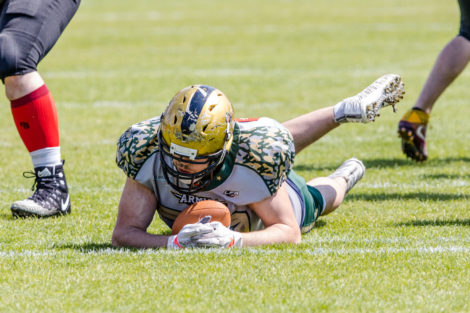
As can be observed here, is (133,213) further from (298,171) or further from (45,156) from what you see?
(298,171)

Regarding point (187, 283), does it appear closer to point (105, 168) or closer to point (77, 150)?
point (105, 168)

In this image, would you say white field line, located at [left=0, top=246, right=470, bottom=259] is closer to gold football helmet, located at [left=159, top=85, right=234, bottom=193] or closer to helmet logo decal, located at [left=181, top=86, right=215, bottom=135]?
gold football helmet, located at [left=159, top=85, right=234, bottom=193]

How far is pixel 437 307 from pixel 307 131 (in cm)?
195

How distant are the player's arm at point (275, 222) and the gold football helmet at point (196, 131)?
0.36m

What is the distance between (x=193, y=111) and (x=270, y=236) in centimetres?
74

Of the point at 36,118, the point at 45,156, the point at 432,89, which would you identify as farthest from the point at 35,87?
the point at 432,89

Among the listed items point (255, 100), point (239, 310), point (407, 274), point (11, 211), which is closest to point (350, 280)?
point (407, 274)

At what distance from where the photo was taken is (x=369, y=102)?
4.97 meters

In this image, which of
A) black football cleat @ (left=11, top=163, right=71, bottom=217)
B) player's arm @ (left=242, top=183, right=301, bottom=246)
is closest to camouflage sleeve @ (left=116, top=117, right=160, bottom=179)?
player's arm @ (left=242, top=183, right=301, bottom=246)

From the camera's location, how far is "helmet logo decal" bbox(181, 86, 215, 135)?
3842 millimetres

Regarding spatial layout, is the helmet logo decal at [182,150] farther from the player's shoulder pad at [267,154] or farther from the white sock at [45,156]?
the white sock at [45,156]

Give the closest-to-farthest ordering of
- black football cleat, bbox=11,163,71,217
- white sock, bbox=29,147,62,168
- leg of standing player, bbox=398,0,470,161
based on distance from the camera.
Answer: black football cleat, bbox=11,163,71,217
white sock, bbox=29,147,62,168
leg of standing player, bbox=398,0,470,161

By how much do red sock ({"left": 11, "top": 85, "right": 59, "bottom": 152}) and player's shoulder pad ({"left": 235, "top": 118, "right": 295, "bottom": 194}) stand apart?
1.54 meters

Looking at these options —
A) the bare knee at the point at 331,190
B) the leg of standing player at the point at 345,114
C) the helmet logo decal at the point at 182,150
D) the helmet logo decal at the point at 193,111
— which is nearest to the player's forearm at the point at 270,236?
the helmet logo decal at the point at 182,150
